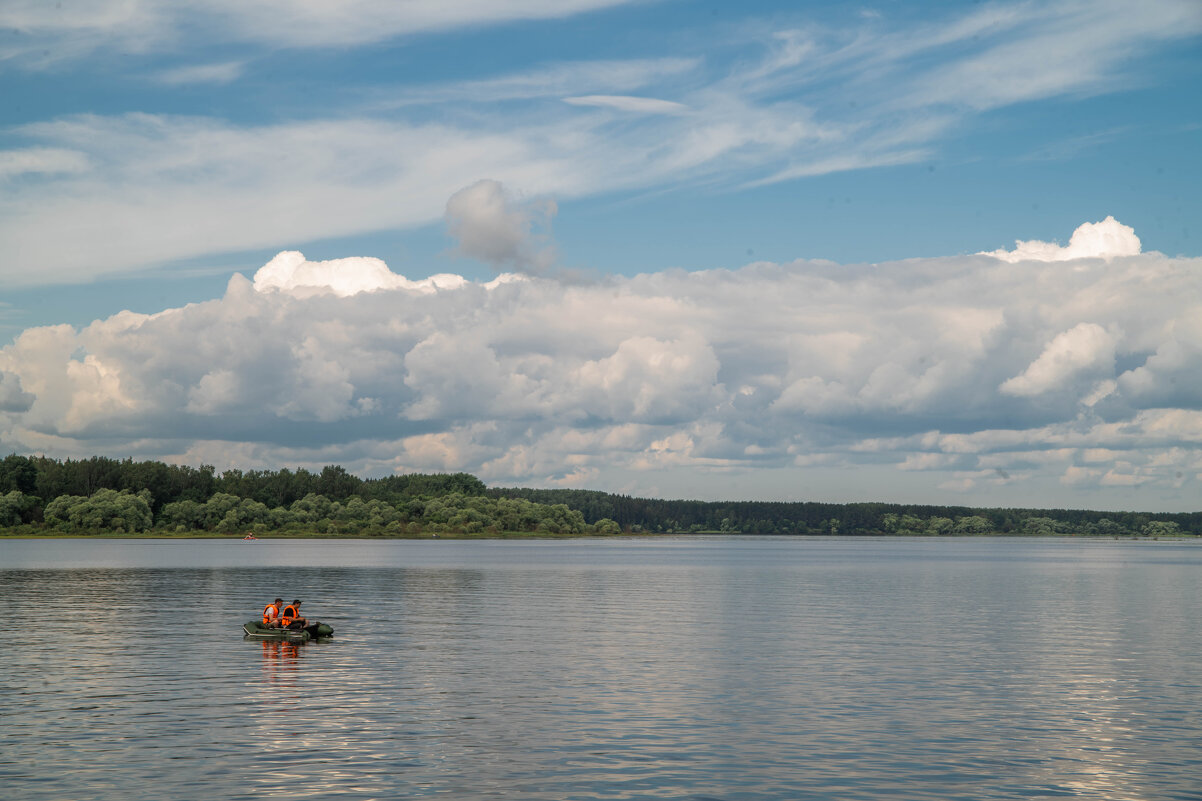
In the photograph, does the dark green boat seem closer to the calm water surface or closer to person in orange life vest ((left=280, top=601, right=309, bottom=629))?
person in orange life vest ((left=280, top=601, right=309, bottom=629))

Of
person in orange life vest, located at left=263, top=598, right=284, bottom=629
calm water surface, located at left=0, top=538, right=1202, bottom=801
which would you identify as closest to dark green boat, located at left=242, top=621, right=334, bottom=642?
person in orange life vest, located at left=263, top=598, right=284, bottom=629

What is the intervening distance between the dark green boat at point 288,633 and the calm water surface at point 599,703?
0.87m

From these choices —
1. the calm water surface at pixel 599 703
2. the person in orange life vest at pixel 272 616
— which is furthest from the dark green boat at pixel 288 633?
the calm water surface at pixel 599 703

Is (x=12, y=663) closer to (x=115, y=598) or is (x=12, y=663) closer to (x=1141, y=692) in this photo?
(x=115, y=598)

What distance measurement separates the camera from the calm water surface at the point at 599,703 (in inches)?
1302

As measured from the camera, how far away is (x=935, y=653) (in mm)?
64938

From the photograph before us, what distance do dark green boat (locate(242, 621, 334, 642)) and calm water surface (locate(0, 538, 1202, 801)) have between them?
874 mm

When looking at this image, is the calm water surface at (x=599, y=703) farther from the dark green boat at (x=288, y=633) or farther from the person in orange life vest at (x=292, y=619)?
the person in orange life vest at (x=292, y=619)

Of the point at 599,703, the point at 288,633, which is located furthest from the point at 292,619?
the point at 599,703

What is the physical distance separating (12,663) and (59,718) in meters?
17.6

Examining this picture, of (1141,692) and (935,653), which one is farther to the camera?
(935,653)

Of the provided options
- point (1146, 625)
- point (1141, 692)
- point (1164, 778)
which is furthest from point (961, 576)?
point (1164, 778)

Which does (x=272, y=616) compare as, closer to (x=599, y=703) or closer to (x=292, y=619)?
(x=292, y=619)

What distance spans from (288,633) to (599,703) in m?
28.5
